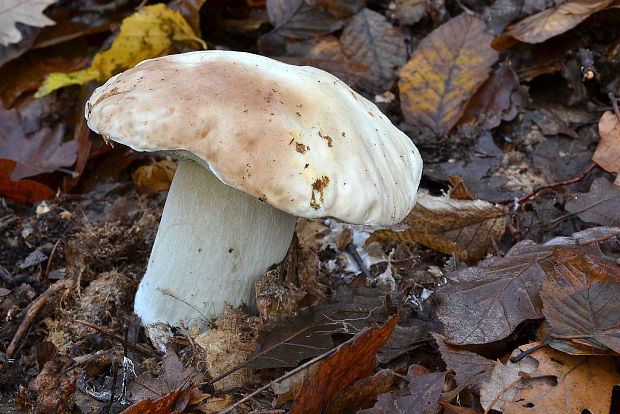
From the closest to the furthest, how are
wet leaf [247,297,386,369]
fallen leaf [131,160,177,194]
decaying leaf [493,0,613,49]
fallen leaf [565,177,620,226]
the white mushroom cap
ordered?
the white mushroom cap < wet leaf [247,297,386,369] < fallen leaf [565,177,620,226] < fallen leaf [131,160,177,194] < decaying leaf [493,0,613,49]

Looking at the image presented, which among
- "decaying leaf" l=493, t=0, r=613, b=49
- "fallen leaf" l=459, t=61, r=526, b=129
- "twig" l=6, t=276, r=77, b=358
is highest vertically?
"decaying leaf" l=493, t=0, r=613, b=49

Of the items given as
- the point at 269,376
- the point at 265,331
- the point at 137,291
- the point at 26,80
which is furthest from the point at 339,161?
the point at 26,80

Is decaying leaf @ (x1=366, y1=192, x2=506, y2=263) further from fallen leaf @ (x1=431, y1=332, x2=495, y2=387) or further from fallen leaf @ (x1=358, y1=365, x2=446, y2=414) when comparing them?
fallen leaf @ (x1=358, y1=365, x2=446, y2=414)

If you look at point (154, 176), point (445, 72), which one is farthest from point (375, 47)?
point (154, 176)

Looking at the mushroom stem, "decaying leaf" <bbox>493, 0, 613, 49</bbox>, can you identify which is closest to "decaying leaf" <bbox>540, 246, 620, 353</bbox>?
the mushroom stem

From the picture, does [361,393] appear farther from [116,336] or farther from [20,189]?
[20,189]
